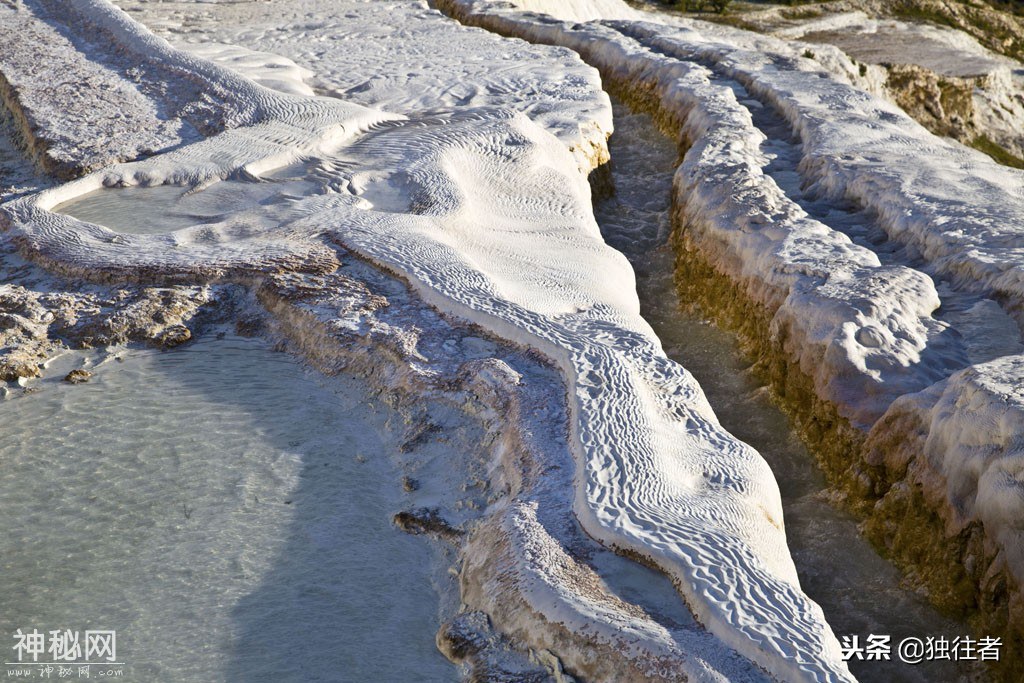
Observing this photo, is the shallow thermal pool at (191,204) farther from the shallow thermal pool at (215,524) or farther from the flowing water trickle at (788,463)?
the flowing water trickle at (788,463)

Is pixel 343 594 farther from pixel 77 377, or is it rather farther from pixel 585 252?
pixel 585 252

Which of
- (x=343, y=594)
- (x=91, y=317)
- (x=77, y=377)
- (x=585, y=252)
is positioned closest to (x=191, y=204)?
(x=91, y=317)

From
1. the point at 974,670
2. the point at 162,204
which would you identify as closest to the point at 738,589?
the point at 974,670

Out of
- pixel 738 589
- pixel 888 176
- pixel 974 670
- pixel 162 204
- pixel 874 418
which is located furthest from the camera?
pixel 888 176

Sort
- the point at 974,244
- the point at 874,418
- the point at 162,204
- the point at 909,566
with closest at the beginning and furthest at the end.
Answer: the point at 909,566, the point at 874,418, the point at 974,244, the point at 162,204

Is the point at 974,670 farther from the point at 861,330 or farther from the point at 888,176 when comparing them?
the point at 888,176

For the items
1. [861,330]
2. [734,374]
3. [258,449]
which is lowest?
[734,374]

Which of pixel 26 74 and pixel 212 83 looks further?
pixel 26 74
